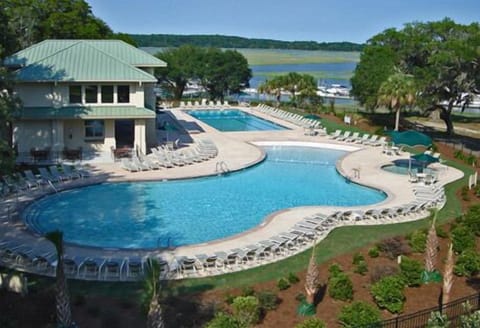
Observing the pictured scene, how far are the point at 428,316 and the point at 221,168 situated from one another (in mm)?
19209

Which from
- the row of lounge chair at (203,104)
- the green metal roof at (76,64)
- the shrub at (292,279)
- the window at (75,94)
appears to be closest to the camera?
the shrub at (292,279)

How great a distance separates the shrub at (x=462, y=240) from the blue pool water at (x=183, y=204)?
7.22 m

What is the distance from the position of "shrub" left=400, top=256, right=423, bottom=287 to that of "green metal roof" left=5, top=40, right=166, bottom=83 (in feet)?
71.7

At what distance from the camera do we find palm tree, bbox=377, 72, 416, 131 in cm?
4250

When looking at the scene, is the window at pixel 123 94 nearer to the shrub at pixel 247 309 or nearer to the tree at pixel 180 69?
the shrub at pixel 247 309

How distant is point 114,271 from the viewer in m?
18.0

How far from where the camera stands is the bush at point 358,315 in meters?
14.4

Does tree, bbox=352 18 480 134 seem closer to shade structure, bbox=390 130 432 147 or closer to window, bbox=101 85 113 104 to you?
shade structure, bbox=390 130 432 147

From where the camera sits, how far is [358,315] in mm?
14516

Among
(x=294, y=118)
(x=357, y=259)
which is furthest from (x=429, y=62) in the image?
(x=357, y=259)

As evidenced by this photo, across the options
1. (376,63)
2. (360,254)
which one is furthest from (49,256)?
(376,63)

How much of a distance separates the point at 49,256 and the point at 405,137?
22133 millimetres

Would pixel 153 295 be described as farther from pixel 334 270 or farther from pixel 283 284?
pixel 334 270

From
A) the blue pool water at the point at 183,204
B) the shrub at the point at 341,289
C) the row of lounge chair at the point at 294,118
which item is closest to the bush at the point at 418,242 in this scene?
the shrub at the point at 341,289
